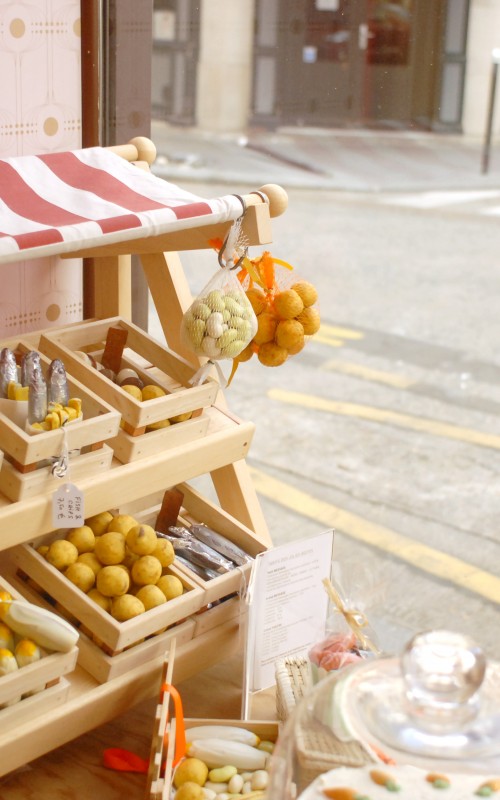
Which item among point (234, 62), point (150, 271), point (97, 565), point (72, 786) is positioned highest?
point (234, 62)

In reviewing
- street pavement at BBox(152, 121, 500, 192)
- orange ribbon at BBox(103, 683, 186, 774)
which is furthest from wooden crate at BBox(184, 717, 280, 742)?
street pavement at BBox(152, 121, 500, 192)

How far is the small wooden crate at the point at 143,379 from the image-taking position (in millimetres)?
1448

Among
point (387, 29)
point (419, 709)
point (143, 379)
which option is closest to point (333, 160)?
point (387, 29)

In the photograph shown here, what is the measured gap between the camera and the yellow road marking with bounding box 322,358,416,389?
464 centimetres

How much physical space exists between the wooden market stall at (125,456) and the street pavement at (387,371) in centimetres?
29

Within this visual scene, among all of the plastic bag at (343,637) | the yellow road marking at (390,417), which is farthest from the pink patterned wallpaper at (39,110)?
the yellow road marking at (390,417)

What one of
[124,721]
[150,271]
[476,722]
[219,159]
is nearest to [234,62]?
[219,159]

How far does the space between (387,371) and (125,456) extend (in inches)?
135

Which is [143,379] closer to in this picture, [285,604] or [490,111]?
[285,604]

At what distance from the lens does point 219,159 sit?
294 inches

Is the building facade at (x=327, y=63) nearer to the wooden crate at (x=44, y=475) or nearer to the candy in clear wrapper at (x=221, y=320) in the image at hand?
the candy in clear wrapper at (x=221, y=320)

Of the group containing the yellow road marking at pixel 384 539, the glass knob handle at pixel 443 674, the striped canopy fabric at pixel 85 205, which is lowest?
the yellow road marking at pixel 384 539

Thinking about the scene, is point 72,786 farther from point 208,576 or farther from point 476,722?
point 476,722

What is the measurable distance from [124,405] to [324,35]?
4475 millimetres
